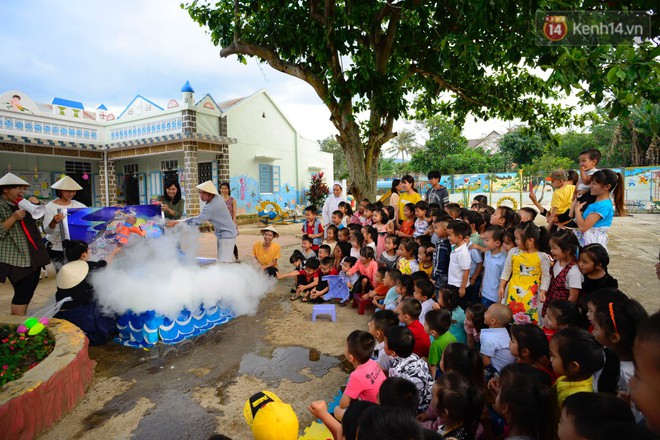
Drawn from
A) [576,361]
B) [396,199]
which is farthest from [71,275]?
[396,199]

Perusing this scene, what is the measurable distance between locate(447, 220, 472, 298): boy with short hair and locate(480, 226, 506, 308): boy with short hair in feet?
0.63

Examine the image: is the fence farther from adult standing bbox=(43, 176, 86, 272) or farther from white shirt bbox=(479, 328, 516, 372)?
adult standing bbox=(43, 176, 86, 272)

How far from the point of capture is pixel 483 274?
4.12 m

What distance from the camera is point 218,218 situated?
556 cm

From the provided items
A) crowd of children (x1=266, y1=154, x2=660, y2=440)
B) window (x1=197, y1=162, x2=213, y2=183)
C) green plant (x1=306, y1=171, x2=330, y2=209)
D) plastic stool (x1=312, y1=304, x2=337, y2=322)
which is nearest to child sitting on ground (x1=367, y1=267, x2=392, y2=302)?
crowd of children (x1=266, y1=154, x2=660, y2=440)

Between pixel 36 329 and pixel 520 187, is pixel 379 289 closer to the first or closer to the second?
pixel 36 329

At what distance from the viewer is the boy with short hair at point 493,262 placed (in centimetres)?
378

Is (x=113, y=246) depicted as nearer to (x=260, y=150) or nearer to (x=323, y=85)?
(x=323, y=85)

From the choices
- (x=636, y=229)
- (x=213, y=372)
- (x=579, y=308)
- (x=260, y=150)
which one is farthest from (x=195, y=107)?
(x=636, y=229)

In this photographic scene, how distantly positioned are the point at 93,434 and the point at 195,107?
12.1 meters

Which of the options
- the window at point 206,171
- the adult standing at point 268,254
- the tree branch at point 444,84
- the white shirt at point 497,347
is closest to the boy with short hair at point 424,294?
the white shirt at point 497,347

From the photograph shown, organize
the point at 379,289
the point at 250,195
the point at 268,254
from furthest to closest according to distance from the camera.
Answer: the point at 250,195 < the point at 268,254 < the point at 379,289

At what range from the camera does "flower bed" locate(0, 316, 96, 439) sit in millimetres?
2406

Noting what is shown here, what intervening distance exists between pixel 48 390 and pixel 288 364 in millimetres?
1838
